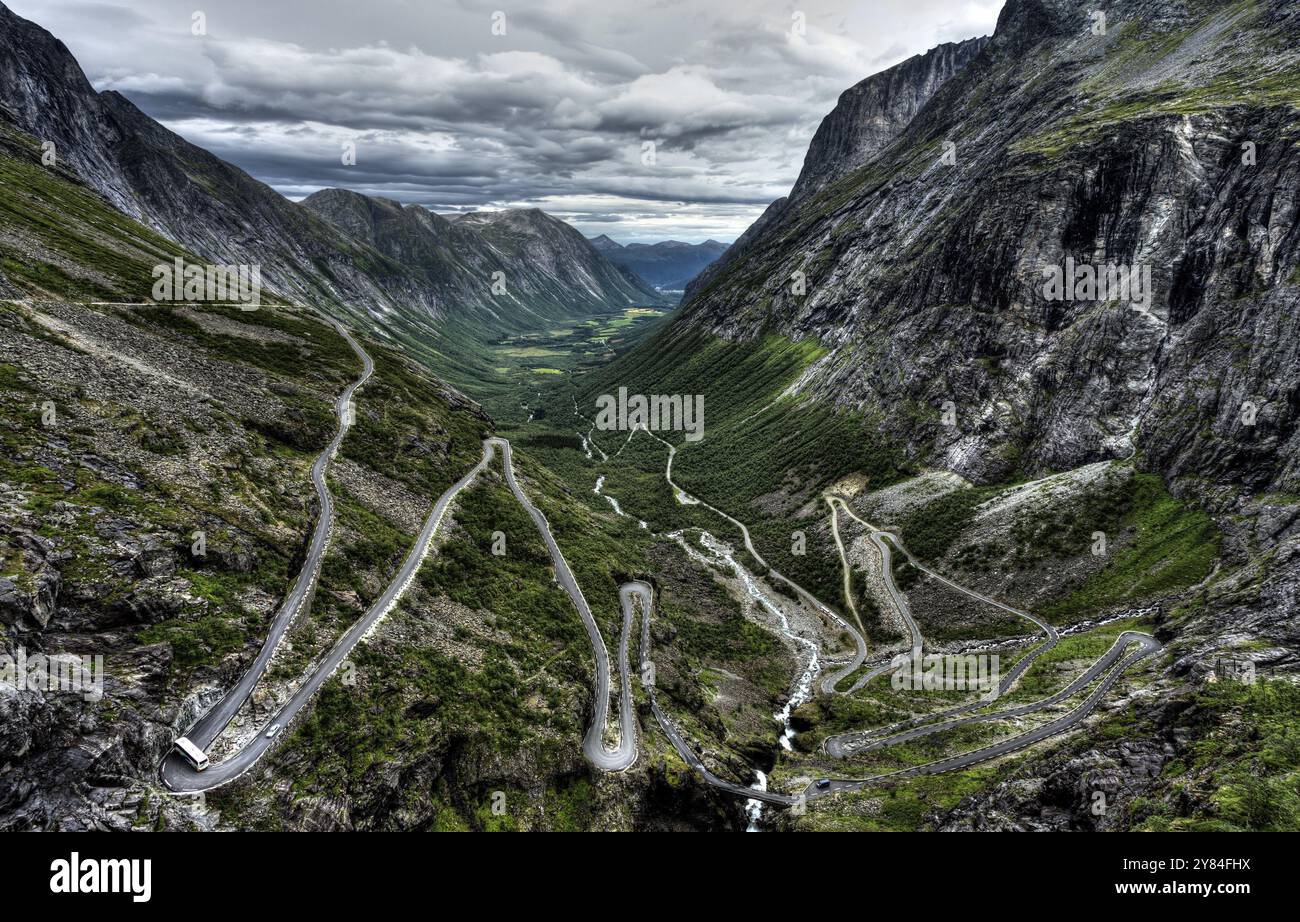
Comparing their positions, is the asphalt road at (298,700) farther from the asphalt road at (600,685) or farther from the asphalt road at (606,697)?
the asphalt road at (600,685)

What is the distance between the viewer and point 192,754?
40344mm

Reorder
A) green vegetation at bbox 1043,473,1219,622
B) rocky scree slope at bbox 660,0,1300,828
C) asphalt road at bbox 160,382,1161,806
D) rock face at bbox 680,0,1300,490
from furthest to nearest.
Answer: rock face at bbox 680,0,1300,490 → green vegetation at bbox 1043,473,1219,622 → rocky scree slope at bbox 660,0,1300,828 → asphalt road at bbox 160,382,1161,806

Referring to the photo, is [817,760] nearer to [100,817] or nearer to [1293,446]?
[100,817]

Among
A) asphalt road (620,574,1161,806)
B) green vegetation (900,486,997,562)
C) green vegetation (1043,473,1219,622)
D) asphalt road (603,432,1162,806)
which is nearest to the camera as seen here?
asphalt road (620,574,1161,806)

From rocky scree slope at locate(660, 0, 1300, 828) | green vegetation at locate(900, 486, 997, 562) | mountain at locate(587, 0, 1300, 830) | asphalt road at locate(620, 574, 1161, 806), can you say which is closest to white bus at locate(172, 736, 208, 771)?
asphalt road at locate(620, 574, 1161, 806)

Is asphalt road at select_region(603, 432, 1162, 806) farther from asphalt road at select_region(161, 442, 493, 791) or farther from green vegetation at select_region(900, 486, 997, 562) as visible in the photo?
asphalt road at select_region(161, 442, 493, 791)

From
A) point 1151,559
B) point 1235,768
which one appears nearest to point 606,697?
point 1235,768

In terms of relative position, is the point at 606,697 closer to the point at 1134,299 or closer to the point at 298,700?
the point at 298,700

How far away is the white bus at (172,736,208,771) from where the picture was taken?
40.2m

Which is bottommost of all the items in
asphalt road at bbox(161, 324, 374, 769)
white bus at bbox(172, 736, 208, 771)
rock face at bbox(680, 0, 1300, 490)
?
white bus at bbox(172, 736, 208, 771)

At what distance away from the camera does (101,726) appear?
3769cm
